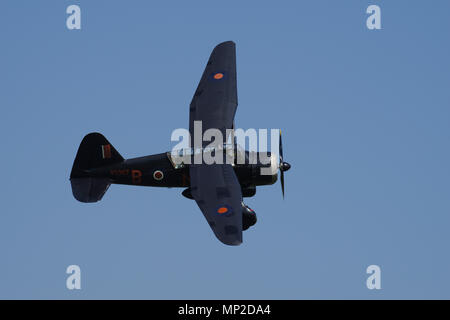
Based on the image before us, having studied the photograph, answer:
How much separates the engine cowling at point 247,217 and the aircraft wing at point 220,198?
80 cm

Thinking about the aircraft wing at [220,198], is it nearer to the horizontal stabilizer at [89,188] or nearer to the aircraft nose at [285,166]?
the aircraft nose at [285,166]

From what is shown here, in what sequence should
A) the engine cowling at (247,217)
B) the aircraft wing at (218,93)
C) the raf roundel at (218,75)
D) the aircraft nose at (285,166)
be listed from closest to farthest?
the engine cowling at (247,217)
the aircraft nose at (285,166)
the aircraft wing at (218,93)
the raf roundel at (218,75)

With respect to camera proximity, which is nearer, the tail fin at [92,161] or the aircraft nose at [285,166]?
the tail fin at [92,161]

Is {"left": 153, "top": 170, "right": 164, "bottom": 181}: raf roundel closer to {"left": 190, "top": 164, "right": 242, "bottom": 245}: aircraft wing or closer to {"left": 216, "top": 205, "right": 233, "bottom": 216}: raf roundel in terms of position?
{"left": 190, "top": 164, "right": 242, "bottom": 245}: aircraft wing

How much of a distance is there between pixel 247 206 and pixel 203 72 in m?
7.49

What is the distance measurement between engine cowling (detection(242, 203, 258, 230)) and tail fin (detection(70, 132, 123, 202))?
526 cm

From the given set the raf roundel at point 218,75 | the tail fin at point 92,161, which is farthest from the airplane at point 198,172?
the raf roundel at point 218,75

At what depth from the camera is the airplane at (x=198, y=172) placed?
3275 cm

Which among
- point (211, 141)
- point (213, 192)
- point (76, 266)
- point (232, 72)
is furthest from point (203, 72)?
point (76, 266)

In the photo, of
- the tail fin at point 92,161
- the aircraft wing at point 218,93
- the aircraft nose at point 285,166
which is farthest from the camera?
the aircraft wing at point 218,93

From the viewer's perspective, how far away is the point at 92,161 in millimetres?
34969

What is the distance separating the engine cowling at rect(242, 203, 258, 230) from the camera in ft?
108

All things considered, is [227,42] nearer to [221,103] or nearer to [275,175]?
[221,103]

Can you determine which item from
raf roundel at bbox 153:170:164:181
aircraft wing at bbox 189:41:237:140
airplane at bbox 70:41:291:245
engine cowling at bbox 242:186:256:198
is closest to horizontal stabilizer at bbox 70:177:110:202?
airplane at bbox 70:41:291:245
